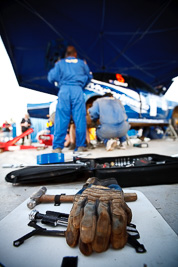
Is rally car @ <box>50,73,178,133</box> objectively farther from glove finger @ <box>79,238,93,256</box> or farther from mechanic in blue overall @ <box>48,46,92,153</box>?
glove finger @ <box>79,238,93,256</box>

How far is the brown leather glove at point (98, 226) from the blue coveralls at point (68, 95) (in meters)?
1.92

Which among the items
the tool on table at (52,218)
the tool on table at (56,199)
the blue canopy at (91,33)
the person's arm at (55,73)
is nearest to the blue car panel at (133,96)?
the blue canopy at (91,33)

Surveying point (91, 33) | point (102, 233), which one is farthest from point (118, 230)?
point (91, 33)

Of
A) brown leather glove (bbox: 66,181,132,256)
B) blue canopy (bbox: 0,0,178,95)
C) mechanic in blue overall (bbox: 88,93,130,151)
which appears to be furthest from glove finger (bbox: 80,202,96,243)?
blue canopy (bbox: 0,0,178,95)

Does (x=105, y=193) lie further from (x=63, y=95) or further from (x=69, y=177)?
(x=63, y=95)

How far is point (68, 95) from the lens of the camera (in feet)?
7.52

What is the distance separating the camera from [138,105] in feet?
11.7

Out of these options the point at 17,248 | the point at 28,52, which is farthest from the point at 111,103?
the point at 28,52

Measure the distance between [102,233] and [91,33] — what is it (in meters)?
5.28

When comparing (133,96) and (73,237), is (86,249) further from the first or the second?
(133,96)

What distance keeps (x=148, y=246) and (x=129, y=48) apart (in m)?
5.61

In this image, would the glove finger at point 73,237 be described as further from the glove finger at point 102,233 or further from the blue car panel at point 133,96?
the blue car panel at point 133,96

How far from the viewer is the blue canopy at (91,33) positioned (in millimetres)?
3252

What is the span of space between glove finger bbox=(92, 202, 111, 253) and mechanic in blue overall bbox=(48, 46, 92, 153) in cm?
190
